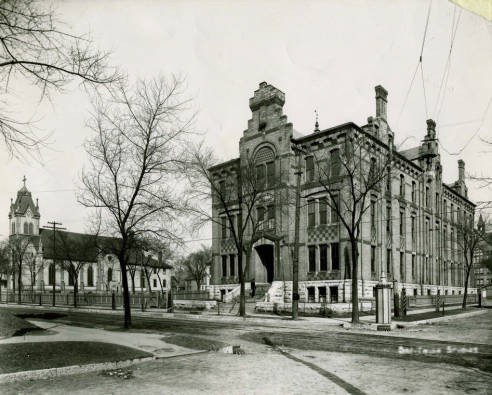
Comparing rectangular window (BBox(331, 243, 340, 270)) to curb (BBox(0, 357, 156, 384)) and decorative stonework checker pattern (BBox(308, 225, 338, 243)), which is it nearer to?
decorative stonework checker pattern (BBox(308, 225, 338, 243))

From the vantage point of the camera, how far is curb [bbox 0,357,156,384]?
859 cm

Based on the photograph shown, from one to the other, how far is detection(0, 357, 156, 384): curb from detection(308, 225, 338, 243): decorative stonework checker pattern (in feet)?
80.8

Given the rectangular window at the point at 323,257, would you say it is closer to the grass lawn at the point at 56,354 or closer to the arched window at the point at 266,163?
the arched window at the point at 266,163

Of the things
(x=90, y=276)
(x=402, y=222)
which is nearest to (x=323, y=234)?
(x=402, y=222)

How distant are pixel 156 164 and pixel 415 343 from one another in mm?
11905

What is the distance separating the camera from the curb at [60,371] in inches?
338

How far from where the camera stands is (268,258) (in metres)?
38.8

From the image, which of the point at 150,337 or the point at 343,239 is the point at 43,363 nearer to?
the point at 150,337

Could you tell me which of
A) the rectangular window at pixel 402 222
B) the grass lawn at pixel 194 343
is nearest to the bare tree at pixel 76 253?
the grass lawn at pixel 194 343

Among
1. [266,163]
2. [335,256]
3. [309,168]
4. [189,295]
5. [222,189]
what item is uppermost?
[266,163]

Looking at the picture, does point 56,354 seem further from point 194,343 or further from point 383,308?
point 383,308

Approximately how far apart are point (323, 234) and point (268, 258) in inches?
257

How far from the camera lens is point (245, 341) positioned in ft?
49.7

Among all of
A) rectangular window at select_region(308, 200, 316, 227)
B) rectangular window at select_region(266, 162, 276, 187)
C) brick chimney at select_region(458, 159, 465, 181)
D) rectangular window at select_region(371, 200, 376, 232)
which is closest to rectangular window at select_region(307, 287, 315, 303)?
rectangular window at select_region(308, 200, 316, 227)
